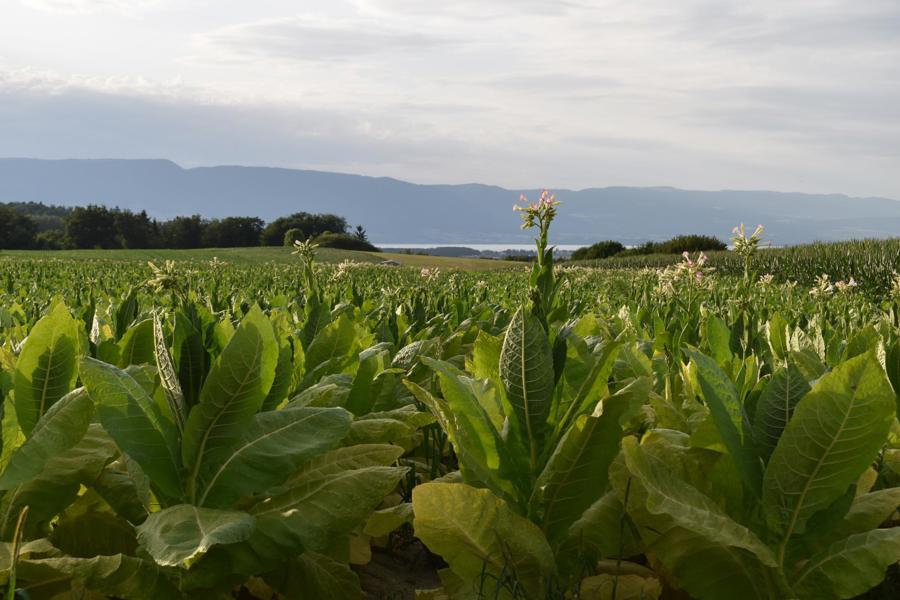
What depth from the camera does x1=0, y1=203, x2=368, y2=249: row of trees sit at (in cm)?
10075

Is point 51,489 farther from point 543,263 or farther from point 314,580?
point 543,263

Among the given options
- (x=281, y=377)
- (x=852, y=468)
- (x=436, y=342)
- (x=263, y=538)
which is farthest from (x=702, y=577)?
(x=436, y=342)

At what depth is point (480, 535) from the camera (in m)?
1.42

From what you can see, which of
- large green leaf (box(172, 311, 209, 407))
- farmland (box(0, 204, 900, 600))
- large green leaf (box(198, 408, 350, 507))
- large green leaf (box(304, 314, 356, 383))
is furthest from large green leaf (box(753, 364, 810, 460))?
large green leaf (box(304, 314, 356, 383))

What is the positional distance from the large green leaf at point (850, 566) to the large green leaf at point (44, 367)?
1.49m

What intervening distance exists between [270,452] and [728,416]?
2.84 feet

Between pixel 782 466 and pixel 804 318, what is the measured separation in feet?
17.7

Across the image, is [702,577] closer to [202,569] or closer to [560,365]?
[560,365]

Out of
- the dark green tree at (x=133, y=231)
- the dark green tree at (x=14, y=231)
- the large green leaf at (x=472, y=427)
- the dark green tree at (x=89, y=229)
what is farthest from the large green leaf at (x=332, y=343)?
the dark green tree at (x=89, y=229)

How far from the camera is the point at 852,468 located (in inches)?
53.0

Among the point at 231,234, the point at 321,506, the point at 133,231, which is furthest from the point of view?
the point at 231,234

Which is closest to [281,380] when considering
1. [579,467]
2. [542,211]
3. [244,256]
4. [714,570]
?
[579,467]

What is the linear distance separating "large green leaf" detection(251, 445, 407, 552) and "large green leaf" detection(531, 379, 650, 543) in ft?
0.98

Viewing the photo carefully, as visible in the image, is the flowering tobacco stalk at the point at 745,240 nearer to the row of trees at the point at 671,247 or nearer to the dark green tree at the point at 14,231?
the row of trees at the point at 671,247
